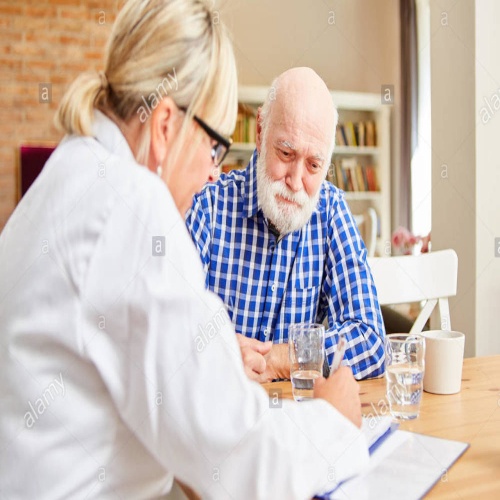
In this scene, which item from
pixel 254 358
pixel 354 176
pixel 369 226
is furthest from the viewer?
pixel 354 176

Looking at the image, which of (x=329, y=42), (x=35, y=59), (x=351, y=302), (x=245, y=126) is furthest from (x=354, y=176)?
(x=351, y=302)

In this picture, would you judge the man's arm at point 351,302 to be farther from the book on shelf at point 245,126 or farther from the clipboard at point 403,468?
the book on shelf at point 245,126

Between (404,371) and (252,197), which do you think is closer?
(404,371)

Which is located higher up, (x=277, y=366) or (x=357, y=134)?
(x=357, y=134)

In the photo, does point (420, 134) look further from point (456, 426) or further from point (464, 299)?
point (456, 426)

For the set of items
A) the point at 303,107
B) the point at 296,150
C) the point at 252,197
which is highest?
the point at 303,107

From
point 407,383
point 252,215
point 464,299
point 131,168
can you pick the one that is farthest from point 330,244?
point 464,299

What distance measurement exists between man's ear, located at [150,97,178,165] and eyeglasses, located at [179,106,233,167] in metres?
0.02

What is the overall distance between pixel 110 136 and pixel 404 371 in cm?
70

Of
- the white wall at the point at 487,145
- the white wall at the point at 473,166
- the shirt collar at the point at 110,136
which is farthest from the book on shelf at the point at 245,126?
the shirt collar at the point at 110,136

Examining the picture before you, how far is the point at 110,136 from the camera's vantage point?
31.2 inches

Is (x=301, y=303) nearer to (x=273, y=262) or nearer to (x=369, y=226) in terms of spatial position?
(x=273, y=262)

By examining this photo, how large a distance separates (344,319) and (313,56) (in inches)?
179

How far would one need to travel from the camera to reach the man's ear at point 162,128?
31.1 inches
